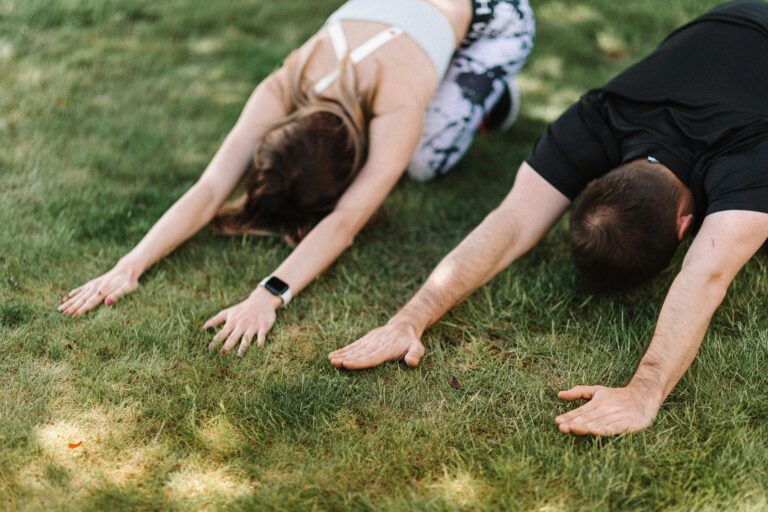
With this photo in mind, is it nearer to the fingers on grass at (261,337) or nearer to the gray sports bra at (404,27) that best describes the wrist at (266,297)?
the fingers on grass at (261,337)

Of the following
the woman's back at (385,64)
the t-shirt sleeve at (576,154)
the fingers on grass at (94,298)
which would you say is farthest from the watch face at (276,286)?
the t-shirt sleeve at (576,154)

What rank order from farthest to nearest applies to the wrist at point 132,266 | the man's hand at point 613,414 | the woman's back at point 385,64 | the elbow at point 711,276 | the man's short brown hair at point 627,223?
the woman's back at point 385,64, the wrist at point 132,266, the man's short brown hair at point 627,223, the elbow at point 711,276, the man's hand at point 613,414

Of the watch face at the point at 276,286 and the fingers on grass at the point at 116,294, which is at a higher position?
the fingers on grass at the point at 116,294

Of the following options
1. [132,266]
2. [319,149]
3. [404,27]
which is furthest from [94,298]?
[404,27]

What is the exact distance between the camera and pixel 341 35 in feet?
12.0

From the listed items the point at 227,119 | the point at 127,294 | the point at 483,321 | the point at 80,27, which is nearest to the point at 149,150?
the point at 227,119

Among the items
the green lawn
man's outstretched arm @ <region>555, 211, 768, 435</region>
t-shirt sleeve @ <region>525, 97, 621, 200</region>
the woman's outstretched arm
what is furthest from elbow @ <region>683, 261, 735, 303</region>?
the woman's outstretched arm

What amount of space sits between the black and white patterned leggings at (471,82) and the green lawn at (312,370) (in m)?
0.20

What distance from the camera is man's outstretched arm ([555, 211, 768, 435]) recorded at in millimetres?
2480

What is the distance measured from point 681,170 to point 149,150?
2935mm

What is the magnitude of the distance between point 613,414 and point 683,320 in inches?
16.8

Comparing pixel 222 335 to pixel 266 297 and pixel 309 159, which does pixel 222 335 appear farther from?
pixel 309 159

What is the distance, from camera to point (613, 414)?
2.45 m

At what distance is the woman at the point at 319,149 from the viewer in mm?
3197
